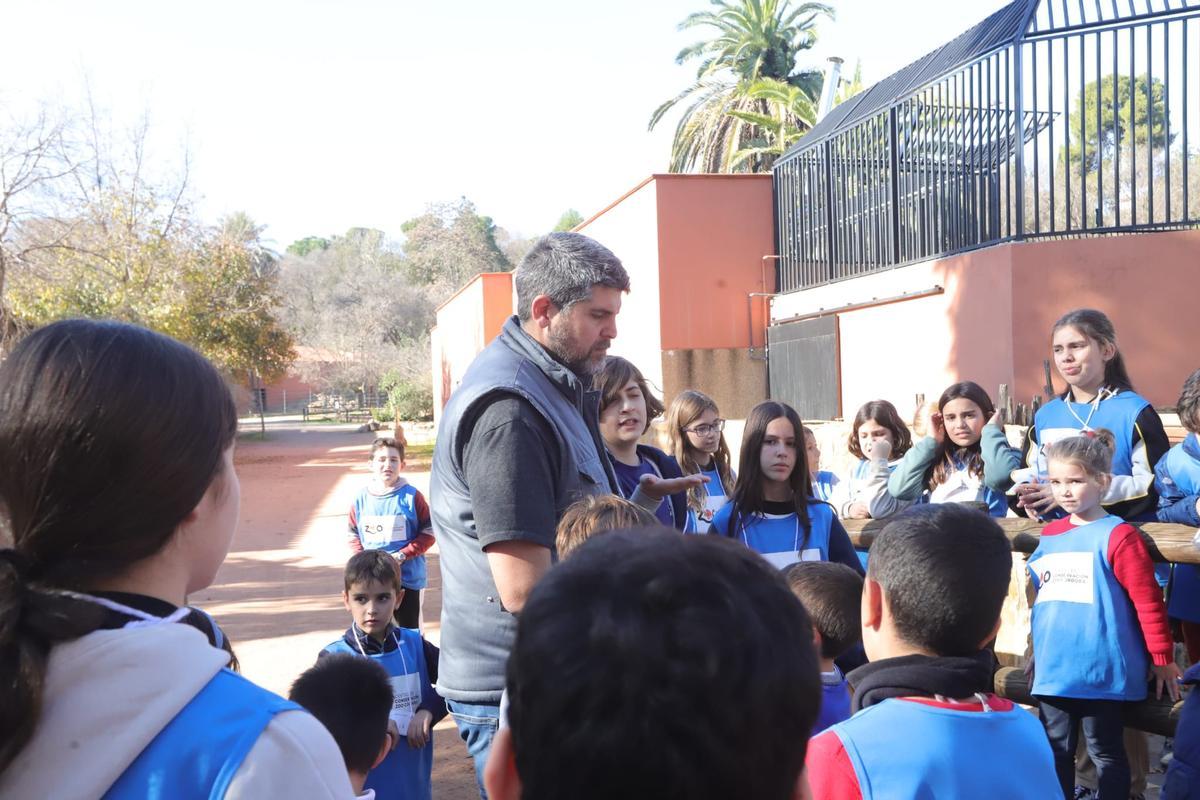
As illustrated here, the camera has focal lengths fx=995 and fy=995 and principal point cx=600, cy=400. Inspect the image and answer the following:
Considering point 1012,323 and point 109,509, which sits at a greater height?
point 1012,323

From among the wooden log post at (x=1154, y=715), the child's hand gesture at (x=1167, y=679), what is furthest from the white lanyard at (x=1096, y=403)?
the wooden log post at (x=1154, y=715)

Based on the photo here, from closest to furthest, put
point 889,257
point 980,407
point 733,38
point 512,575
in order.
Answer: point 512,575 → point 980,407 → point 889,257 → point 733,38

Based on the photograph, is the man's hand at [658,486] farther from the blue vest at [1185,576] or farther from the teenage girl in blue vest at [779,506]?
the blue vest at [1185,576]

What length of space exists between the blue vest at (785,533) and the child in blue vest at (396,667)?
141 centimetres

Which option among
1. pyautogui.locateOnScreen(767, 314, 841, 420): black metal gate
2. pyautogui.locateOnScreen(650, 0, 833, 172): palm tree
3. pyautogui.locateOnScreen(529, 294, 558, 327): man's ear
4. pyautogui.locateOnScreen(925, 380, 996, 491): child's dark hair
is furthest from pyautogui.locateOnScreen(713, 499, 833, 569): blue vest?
pyautogui.locateOnScreen(650, 0, 833, 172): palm tree

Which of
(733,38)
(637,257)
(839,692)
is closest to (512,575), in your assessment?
(839,692)

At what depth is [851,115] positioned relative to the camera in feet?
42.3

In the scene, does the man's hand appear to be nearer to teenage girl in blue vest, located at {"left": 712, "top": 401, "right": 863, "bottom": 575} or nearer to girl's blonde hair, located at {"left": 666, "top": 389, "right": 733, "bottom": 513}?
teenage girl in blue vest, located at {"left": 712, "top": 401, "right": 863, "bottom": 575}

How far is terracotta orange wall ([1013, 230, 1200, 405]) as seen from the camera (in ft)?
29.1

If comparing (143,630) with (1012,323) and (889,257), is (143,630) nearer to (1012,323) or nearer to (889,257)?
(1012,323)

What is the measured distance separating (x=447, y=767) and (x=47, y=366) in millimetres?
4445

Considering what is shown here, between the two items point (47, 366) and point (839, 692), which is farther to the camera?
point (839, 692)

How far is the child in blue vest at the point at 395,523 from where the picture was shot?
5.97m

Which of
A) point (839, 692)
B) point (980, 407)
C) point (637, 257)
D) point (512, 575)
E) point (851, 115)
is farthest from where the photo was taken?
point (637, 257)
